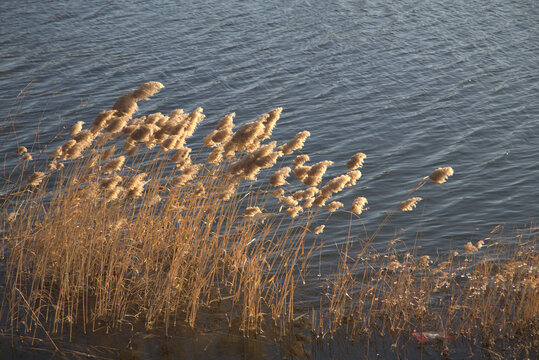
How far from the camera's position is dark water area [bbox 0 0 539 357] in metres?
9.43

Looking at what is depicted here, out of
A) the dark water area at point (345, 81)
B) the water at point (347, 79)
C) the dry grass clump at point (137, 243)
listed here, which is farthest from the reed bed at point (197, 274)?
the water at point (347, 79)

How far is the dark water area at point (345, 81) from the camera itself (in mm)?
9430

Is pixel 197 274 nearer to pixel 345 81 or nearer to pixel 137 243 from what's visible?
pixel 137 243

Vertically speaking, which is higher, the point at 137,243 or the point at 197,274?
the point at 197,274

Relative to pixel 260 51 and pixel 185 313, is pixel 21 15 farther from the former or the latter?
pixel 185 313

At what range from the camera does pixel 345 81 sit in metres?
13.8

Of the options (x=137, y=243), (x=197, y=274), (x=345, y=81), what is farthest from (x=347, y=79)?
(x=197, y=274)

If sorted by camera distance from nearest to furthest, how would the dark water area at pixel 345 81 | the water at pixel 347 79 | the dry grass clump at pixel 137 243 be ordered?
the dry grass clump at pixel 137 243
the dark water area at pixel 345 81
the water at pixel 347 79

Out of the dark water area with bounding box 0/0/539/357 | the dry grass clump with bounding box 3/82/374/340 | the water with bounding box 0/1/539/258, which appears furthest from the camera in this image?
the water with bounding box 0/1/539/258

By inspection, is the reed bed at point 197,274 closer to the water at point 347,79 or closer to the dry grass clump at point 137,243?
the dry grass clump at point 137,243

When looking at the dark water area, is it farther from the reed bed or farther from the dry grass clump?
the dry grass clump

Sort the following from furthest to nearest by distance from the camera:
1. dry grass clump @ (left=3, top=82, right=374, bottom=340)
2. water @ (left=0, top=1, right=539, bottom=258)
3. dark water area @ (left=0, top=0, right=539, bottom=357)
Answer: water @ (left=0, top=1, right=539, bottom=258) → dark water area @ (left=0, top=0, right=539, bottom=357) → dry grass clump @ (left=3, top=82, right=374, bottom=340)

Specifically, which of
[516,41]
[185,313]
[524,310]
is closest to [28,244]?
[185,313]

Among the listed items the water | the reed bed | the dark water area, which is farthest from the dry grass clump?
the water
